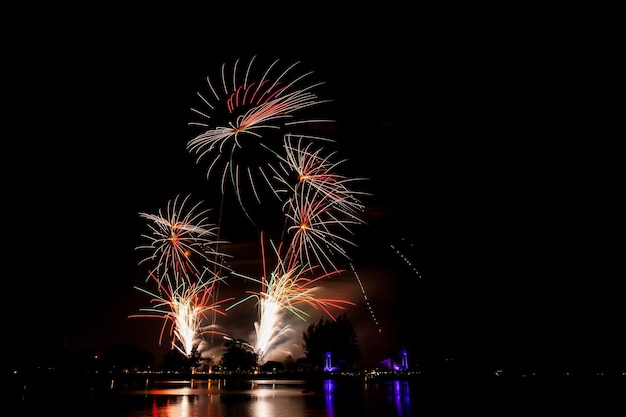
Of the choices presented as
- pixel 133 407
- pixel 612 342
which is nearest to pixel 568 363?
pixel 612 342

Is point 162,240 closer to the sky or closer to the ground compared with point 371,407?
closer to the sky

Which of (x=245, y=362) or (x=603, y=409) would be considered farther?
(x=245, y=362)

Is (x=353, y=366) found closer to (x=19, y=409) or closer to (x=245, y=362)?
(x=245, y=362)

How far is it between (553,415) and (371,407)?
6069 millimetres

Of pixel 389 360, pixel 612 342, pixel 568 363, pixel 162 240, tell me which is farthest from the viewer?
pixel 389 360

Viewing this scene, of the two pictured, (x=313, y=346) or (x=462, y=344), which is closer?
(x=462, y=344)

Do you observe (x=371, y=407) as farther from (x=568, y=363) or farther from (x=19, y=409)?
(x=568, y=363)

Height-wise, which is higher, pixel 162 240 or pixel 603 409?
pixel 162 240

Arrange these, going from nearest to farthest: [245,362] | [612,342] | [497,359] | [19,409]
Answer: [19,409] → [612,342] → [497,359] → [245,362]

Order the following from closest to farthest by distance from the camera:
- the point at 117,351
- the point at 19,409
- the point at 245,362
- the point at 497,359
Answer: the point at 19,409, the point at 497,359, the point at 245,362, the point at 117,351

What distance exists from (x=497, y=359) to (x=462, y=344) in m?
4.39

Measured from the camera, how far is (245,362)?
98.4 m

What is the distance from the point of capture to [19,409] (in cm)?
1903

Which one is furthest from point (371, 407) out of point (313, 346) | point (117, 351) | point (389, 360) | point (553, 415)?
point (117, 351)
